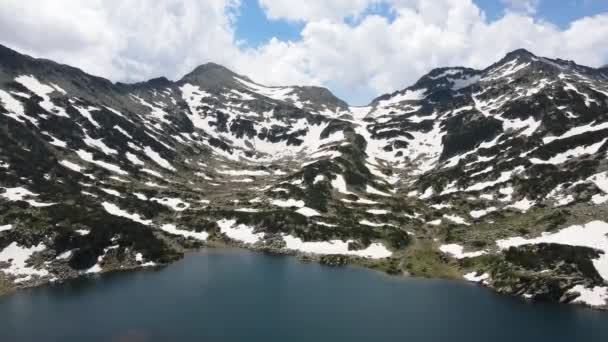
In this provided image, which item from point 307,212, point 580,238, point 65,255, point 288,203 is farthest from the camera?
point 288,203

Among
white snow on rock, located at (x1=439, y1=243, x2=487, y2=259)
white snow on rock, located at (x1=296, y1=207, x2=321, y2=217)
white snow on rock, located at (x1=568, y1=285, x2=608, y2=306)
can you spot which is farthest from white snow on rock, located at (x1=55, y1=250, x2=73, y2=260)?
white snow on rock, located at (x1=568, y1=285, x2=608, y2=306)

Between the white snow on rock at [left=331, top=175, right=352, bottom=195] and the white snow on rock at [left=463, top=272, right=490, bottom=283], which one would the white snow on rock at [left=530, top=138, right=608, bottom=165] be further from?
the white snow on rock at [left=463, top=272, right=490, bottom=283]

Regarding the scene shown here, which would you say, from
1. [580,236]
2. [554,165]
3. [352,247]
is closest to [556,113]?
[554,165]

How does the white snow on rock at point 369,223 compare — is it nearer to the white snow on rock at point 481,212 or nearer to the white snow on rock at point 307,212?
the white snow on rock at point 307,212

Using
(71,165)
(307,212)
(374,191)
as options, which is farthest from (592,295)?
(71,165)

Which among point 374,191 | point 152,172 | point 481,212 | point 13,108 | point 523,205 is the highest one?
point 13,108

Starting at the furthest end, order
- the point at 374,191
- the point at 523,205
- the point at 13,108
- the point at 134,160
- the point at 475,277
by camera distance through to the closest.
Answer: the point at 134,160, the point at 13,108, the point at 374,191, the point at 523,205, the point at 475,277

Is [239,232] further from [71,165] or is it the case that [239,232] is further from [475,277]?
[71,165]
